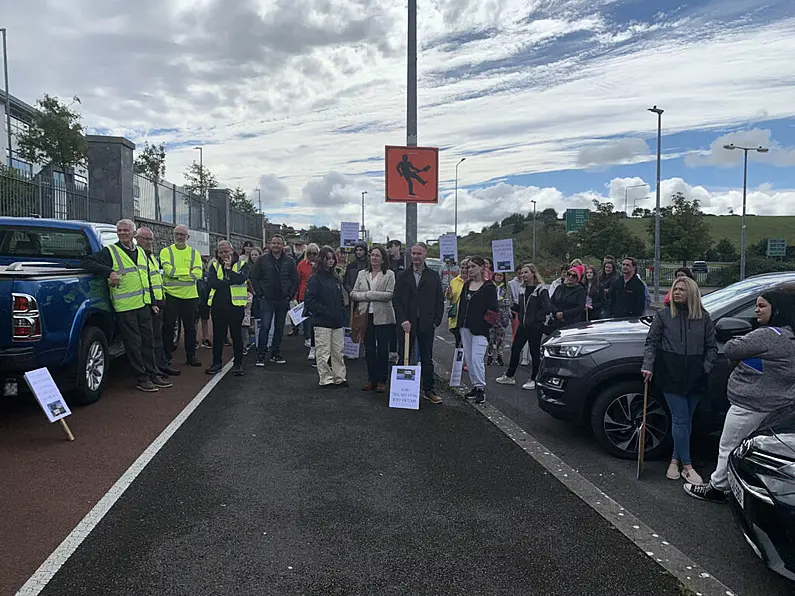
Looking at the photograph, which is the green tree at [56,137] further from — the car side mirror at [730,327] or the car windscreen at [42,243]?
the car side mirror at [730,327]

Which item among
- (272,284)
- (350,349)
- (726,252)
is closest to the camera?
(272,284)

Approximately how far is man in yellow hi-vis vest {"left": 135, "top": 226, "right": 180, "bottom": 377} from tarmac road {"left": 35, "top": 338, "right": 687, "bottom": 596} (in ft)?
7.85

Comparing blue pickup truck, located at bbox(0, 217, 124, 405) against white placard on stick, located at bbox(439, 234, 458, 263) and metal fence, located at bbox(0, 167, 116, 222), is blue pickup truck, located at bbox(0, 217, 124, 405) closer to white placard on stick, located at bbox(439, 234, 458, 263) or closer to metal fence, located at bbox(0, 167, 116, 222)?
metal fence, located at bbox(0, 167, 116, 222)

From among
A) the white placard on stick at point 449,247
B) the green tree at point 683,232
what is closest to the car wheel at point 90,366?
the white placard on stick at point 449,247

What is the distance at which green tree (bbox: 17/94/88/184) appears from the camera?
23.5 meters

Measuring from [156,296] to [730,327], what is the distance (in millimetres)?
6477

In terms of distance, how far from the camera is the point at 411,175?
915 cm

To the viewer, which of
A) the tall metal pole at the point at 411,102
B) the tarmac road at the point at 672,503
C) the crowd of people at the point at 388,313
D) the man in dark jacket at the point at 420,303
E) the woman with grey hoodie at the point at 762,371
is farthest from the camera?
the tall metal pole at the point at 411,102

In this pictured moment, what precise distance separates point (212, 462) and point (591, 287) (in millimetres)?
7619

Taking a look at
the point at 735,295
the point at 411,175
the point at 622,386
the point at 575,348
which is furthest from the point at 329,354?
the point at 735,295

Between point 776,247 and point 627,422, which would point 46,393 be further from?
point 776,247

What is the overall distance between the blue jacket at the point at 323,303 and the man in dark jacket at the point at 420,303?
0.87m

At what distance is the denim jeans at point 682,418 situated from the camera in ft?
16.5

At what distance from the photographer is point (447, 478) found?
5.07 m
